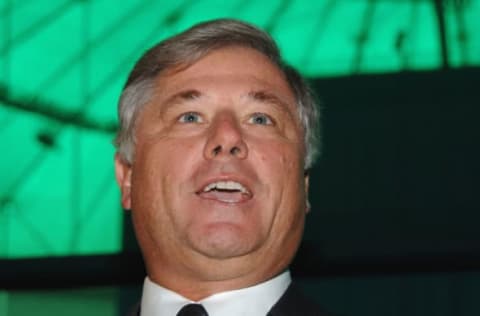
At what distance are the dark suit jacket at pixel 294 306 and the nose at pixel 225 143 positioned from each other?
0.92ft

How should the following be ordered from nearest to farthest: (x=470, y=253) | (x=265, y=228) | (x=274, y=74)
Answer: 1. (x=265, y=228)
2. (x=274, y=74)
3. (x=470, y=253)

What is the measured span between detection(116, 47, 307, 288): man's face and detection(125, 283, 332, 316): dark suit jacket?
0.19 ft

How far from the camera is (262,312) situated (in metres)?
1.94

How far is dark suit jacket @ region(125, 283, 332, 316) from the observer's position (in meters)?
1.95

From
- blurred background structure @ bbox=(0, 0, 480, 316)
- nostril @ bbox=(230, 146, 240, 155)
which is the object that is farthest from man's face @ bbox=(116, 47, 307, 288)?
blurred background structure @ bbox=(0, 0, 480, 316)

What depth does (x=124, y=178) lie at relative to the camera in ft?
6.98

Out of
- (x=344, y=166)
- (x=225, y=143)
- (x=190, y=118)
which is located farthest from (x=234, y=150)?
(x=344, y=166)

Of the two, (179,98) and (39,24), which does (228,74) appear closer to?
(179,98)

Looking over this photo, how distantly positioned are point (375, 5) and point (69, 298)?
2.20 m

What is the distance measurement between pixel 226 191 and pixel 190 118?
0.61 feet

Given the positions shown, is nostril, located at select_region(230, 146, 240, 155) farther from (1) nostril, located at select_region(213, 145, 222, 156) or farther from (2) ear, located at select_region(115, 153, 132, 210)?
(2) ear, located at select_region(115, 153, 132, 210)

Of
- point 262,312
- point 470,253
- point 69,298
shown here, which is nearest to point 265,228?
point 262,312

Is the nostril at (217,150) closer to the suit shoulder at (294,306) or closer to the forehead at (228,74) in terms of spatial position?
the forehead at (228,74)

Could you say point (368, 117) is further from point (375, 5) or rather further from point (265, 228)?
point (265, 228)
